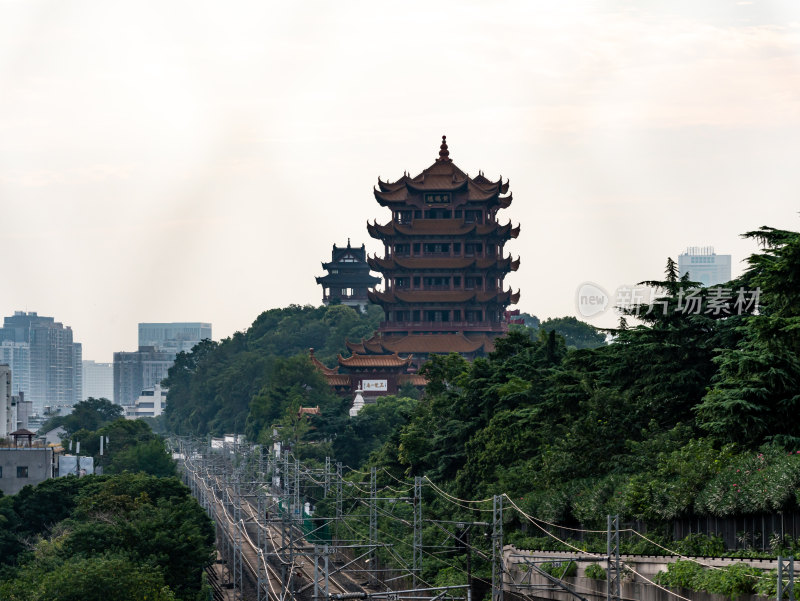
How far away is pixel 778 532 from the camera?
43656 mm

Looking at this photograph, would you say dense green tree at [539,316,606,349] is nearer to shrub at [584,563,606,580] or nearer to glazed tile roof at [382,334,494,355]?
glazed tile roof at [382,334,494,355]

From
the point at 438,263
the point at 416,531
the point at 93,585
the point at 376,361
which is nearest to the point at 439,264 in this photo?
the point at 438,263

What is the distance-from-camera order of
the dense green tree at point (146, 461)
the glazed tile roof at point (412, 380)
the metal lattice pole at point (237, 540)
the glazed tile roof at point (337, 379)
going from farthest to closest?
1. the glazed tile roof at point (337, 379)
2. the glazed tile roof at point (412, 380)
3. the dense green tree at point (146, 461)
4. the metal lattice pole at point (237, 540)

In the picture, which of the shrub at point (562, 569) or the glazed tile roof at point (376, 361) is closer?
the shrub at point (562, 569)

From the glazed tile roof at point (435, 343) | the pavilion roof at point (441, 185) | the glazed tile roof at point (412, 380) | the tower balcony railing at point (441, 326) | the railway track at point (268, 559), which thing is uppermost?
the pavilion roof at point (441, 185)

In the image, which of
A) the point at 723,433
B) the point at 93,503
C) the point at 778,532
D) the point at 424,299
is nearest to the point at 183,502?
the point at 93,503

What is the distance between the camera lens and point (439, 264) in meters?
Result: 160

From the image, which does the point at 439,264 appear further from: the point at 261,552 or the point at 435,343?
the point at 261,552

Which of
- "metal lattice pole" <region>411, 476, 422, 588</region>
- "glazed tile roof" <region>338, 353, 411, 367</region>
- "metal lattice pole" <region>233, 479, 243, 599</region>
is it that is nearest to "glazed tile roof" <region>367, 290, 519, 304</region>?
"glazed tile roof" <region>338, 353, 411, 367</region>

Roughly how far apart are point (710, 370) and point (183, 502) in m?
32.7

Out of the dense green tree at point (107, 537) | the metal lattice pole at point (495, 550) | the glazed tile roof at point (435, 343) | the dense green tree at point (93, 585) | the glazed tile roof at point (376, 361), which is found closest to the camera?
the metal lattice pole at point (495, 550)

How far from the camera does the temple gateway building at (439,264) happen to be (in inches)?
6284

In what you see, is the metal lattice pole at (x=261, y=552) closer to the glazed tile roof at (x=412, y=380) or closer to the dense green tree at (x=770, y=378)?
the dense green tree at (x=770, y=378)

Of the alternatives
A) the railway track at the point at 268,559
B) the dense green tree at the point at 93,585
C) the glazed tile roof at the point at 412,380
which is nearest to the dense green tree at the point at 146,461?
the railway track at the point at 268,559
